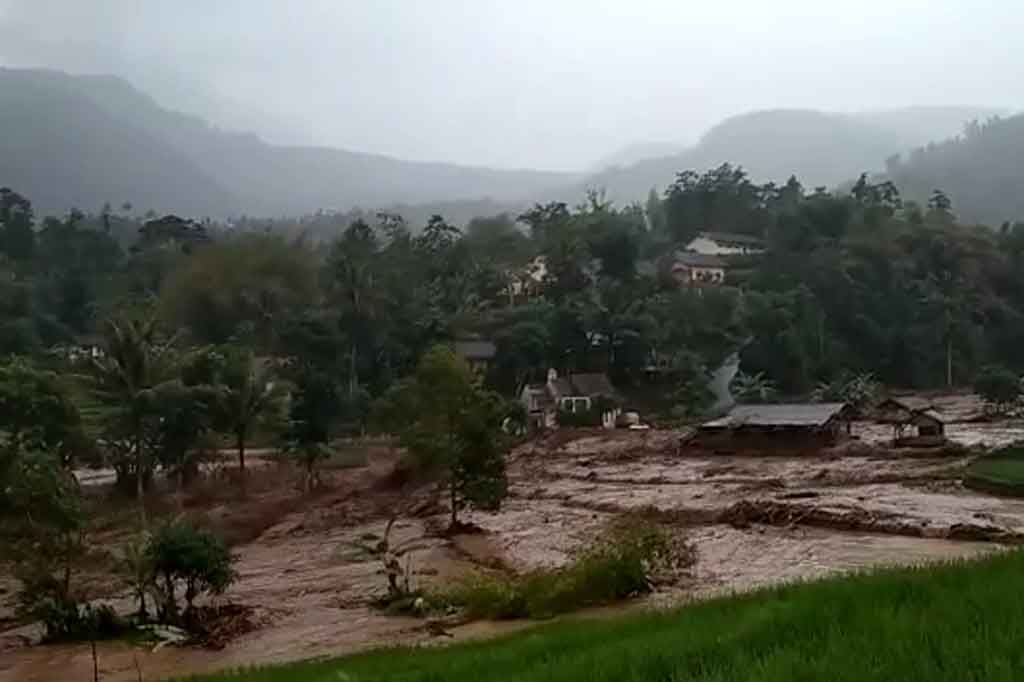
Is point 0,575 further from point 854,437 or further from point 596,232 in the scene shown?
point 596,232

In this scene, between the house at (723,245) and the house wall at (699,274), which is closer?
the house wall at (699,274)

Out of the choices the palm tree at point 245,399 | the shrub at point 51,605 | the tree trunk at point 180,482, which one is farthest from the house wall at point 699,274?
the shrub at point 51,605

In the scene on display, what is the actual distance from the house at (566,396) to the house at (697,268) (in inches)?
715

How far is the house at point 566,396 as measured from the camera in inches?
2015

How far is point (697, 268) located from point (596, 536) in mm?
51411

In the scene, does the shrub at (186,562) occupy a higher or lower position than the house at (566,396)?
higher

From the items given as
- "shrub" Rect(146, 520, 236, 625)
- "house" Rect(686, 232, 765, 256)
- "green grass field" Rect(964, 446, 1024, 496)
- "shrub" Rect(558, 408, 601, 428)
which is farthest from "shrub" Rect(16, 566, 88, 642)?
"house" Rect(686, 232, 765, 256)

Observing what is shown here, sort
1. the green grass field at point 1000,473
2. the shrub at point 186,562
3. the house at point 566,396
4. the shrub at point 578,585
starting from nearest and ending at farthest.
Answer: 1. the shrub at point 578,585
2. the shrub at point 186,562
3. the green grass field at point 1000,473
4. the house at point 566,396

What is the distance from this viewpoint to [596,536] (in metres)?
23.7

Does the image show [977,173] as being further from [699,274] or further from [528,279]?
[528,279]

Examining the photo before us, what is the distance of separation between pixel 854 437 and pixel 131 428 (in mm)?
26494

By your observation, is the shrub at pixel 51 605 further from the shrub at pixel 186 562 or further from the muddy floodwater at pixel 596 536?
the shrub at pixel 186 562

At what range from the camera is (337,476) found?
40.2 meters

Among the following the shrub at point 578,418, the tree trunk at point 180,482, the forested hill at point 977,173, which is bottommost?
the shrub at point 578,418
